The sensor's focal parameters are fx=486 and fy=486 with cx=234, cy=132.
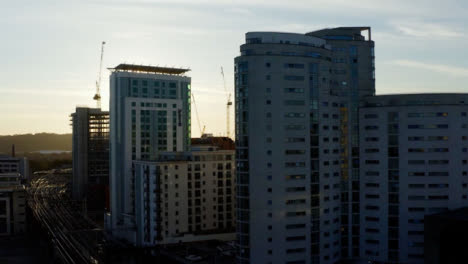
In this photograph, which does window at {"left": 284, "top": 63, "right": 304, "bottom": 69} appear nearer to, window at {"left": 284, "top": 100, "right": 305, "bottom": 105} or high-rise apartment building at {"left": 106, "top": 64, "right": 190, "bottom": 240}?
window at {"left": 284, "top": 100, "right": 305, "bottom": 105}

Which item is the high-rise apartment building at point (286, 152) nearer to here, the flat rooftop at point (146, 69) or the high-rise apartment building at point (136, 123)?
the high-rise apartment building at point (136, 123)

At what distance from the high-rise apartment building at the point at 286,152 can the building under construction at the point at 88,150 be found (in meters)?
110

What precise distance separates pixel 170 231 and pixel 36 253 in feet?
92.0

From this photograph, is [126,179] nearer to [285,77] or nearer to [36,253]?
[36,253]

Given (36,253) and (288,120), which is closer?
(288,120)

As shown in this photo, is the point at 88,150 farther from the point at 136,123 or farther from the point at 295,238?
the point at 295,238

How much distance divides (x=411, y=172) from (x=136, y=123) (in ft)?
217

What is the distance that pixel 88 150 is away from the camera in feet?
568

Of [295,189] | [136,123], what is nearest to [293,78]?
[295,189]

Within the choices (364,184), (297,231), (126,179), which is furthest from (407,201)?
(126,179)

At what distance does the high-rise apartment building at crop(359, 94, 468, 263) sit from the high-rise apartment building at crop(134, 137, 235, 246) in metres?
35.3

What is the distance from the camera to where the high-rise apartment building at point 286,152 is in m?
72.6

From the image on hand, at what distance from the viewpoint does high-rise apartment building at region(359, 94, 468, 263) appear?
78375mm

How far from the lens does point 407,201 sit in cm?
7881
